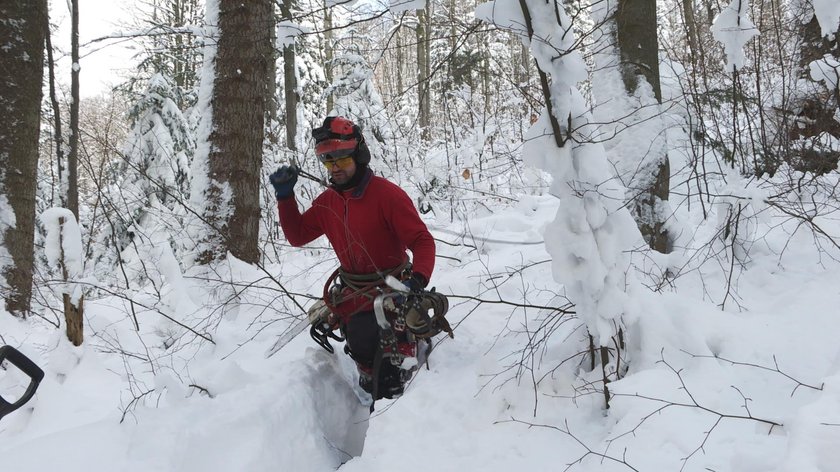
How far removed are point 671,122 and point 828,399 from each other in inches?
125

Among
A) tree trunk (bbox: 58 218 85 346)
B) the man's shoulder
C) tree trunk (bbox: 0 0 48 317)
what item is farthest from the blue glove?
tree trunk (bbox: 0 0 48 317)

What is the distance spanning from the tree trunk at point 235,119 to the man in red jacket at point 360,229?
1019mm

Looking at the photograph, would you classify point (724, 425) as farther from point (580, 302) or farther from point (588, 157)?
point (588, 157)

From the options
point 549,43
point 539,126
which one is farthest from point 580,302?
point 549,43

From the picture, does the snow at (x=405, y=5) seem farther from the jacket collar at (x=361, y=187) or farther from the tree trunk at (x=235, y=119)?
the tree trunk at (x=235, y=119)

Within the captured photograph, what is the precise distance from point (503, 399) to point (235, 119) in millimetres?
3114

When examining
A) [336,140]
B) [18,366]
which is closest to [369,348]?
[336,140]

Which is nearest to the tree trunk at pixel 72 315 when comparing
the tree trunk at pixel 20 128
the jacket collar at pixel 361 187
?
the tree trunk at pixel 20 128

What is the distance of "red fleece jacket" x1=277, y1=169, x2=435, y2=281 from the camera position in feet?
9.88

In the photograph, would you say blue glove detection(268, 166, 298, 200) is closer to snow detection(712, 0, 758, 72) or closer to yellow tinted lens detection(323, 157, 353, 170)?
yellow tinted lens detection(323, 157, 353, 170)

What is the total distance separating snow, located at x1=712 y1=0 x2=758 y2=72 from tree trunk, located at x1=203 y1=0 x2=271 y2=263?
3492 mm

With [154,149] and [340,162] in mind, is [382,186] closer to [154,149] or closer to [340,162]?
[340,162]

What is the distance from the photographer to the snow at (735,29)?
3389 mm

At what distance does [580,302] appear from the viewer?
7.24 ft
